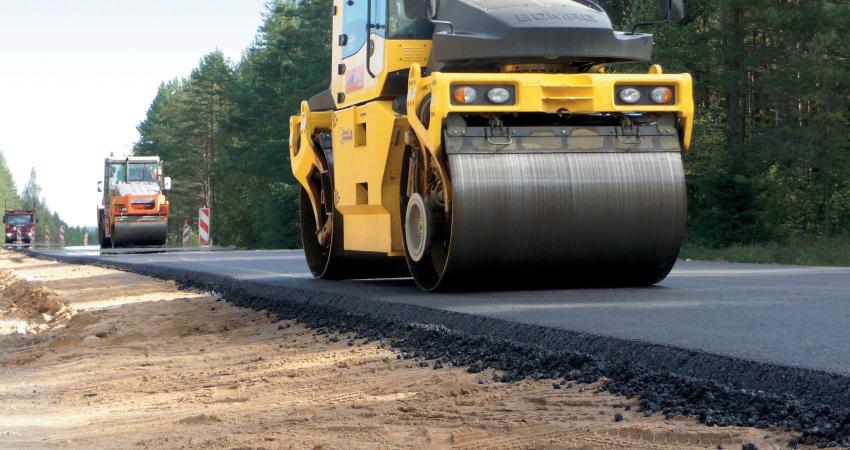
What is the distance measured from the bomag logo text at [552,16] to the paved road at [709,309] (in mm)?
2192

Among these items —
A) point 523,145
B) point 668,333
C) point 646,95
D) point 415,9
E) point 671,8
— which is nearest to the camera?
point 668,333

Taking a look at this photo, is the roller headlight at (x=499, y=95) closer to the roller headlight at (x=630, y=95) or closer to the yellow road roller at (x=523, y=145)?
the yellow road roller at (x=523, y=145)

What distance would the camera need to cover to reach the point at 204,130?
97438mm

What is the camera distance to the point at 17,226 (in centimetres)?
7400

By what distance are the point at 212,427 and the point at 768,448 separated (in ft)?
8.07

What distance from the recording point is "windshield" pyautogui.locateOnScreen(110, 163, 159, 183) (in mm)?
40875

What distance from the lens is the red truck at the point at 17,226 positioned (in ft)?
242

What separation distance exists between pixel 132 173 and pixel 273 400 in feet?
119

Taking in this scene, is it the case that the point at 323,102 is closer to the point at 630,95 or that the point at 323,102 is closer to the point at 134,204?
the point at 630,95

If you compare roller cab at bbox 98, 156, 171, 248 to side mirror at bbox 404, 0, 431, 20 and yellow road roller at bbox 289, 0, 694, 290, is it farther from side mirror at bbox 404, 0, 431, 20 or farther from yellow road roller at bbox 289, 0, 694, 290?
side mirror at bbox 404, 0, 431, 20

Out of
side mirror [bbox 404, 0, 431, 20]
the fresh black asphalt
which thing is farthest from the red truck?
side mirror [bbox 404, 0, 431, 20]

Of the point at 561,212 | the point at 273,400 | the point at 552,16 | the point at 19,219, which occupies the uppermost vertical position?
the point at 552,16

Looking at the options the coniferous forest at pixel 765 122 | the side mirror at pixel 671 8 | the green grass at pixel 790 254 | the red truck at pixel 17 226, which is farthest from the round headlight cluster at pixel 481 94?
the red truck at pixel 17 226

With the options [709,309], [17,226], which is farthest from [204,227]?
[17,226]
